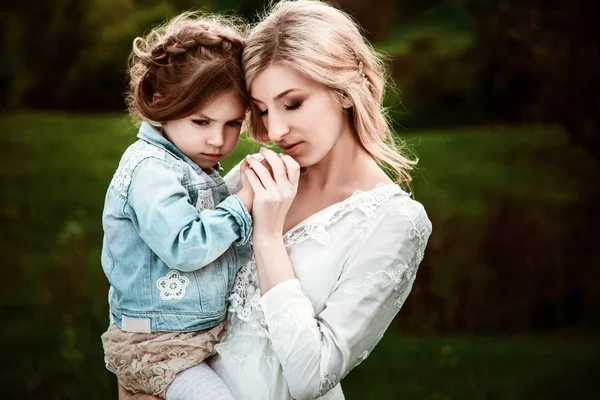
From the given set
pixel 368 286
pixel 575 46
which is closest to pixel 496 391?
pixel 575 46

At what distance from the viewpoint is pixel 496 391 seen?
13.5 ft

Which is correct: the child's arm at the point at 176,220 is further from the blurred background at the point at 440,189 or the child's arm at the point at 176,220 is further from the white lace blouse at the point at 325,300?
the blurred background at the point at 440,189

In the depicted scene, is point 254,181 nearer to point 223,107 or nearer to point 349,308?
point 223,107

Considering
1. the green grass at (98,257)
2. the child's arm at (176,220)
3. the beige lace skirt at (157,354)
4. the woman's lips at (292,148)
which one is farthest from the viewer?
the green grass at (98,257)

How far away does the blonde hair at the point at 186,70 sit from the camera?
2.03m

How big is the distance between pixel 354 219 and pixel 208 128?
1.51 feet

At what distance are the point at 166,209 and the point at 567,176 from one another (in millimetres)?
3724

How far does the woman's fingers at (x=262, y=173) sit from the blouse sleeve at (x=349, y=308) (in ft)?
0.87

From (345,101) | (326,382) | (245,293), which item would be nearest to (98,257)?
(245,293)

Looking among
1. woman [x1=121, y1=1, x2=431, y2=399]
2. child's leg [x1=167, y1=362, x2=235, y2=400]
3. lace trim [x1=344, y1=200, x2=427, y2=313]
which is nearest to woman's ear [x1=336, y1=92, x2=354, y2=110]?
woman [x1=121, y1=1, x2=431, y2=399]

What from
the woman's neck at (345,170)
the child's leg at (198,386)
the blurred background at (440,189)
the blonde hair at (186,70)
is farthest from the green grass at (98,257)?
the child's leg at (198,386)

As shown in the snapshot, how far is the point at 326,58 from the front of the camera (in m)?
2.10

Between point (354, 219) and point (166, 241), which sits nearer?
point (166, 241)

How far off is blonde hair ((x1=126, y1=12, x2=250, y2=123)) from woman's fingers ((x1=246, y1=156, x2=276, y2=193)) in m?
0.17
